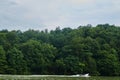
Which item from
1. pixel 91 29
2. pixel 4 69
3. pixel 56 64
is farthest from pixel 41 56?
pixel 91 29

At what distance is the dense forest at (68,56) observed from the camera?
10138 centimetres

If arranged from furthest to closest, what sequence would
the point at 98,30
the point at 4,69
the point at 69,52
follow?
the point at 98,30
the point at 69,52
the point at 4,69

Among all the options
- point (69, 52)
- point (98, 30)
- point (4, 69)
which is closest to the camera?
point (4, 69)

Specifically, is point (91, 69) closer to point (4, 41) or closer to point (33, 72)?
point (33, 72)

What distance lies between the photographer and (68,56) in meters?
105

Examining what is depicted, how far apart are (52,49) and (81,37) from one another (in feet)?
32.7

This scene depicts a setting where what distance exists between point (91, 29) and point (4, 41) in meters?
27.5

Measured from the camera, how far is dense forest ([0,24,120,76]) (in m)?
101

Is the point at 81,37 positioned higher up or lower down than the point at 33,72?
higher up

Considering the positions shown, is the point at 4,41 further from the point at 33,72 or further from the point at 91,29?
the point at 91,29

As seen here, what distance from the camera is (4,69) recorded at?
330 ft

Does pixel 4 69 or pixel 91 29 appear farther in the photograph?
pixel 91 29

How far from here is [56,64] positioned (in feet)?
342

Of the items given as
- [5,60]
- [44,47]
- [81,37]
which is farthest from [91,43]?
[5,60]
